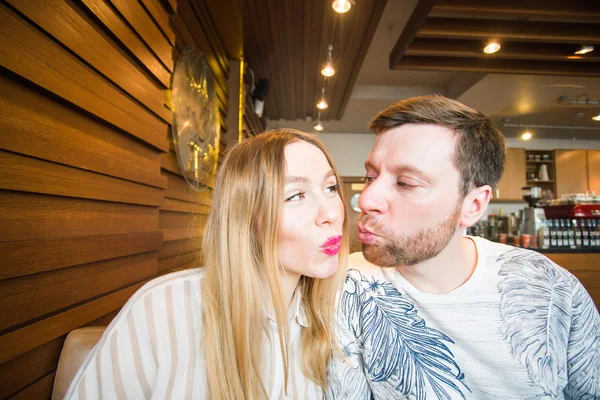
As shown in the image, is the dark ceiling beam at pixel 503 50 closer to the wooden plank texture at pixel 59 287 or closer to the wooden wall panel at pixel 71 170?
the wooden wall panel at pixel 71 170

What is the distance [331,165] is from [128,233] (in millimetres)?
844

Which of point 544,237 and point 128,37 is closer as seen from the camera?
point 128,37

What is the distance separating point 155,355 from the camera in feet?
3.16

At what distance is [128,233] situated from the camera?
1.34 metres

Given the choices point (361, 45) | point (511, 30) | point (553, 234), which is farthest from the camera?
point (553, 234)

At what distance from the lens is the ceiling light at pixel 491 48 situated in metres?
3.37

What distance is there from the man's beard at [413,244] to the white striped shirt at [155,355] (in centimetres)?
56

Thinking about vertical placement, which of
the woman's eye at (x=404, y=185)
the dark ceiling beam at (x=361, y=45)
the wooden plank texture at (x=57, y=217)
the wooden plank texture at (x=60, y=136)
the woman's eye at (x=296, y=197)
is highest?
the dark ceiling beam at (x=361, y=45)

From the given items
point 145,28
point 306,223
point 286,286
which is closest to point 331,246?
point 306,223

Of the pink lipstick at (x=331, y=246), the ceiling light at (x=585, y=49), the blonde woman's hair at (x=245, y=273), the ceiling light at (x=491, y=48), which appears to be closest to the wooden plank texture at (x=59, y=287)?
the blonde woman's hair at (x=245, y=273)

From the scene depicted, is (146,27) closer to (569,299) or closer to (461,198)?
(461,198)

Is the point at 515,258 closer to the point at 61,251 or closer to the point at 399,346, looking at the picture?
the point at 399,346

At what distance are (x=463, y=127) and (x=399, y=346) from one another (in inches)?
33.2

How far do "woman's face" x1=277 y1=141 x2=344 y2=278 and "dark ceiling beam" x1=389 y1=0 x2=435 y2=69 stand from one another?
2.61 metres
